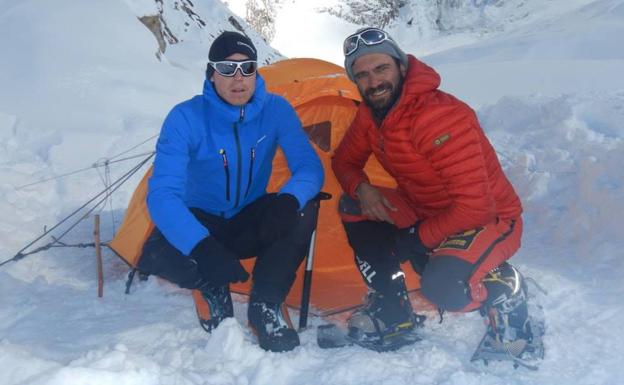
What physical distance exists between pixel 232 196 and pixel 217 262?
572 millimetres

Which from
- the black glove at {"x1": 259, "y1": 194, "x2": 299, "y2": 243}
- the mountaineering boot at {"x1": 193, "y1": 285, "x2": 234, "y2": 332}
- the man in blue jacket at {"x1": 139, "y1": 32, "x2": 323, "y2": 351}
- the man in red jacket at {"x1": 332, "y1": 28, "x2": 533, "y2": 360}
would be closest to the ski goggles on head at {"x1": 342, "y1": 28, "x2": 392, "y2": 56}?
the man in red jacket at {"x1": 332, "y1": 28, "x2": 533, "y2": 360}

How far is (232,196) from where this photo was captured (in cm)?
276

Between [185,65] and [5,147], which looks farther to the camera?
[185,65]

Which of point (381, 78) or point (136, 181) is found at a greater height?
point (381, 78)

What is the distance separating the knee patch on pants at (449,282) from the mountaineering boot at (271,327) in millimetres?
596

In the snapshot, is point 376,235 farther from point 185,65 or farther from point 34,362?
point 185,65

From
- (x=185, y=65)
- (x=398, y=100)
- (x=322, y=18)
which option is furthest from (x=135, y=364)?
(x=322, y=18)

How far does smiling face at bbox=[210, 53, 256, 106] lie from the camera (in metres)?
2.57

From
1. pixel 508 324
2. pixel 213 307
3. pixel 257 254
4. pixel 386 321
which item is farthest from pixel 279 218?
pixel 508 324

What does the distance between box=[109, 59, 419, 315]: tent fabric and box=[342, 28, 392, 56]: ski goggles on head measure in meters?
0.90

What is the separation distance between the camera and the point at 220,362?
2229 mm

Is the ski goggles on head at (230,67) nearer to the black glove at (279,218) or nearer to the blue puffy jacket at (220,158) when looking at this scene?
the blue puffy jacket at (220,158)

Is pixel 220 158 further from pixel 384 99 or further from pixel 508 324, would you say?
pixel 508 324

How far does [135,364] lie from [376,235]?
112 centimetres
